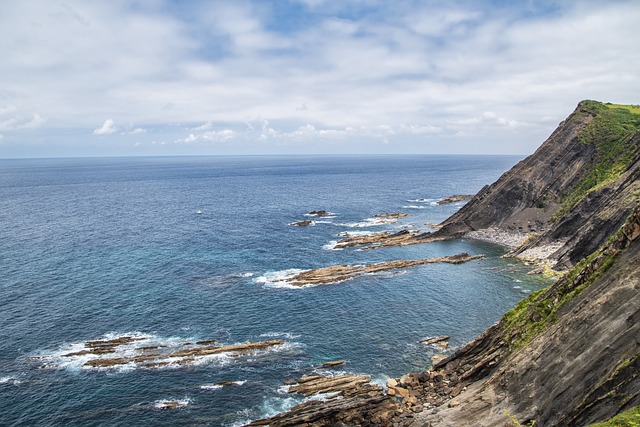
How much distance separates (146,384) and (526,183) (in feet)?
362

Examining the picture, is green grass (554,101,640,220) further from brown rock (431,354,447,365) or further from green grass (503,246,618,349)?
brown rock (431,354,447,365)

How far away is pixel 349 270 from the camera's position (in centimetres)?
8856

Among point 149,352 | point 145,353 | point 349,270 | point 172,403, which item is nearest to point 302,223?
point 349,270

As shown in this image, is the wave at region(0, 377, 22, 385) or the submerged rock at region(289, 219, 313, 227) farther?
the submerged rock at region(289, 219, 313, 227)

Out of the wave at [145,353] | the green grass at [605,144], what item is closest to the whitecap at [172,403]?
the wave at [145,353]

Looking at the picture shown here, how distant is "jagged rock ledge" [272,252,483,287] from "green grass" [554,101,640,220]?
32510mm

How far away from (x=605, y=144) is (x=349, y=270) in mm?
84406

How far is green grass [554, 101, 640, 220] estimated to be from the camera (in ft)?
345

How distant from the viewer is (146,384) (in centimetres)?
5003

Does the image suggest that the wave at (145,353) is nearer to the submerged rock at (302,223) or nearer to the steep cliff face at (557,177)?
the steep cliff face at (557,177)

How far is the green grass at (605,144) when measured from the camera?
105250 millimetres

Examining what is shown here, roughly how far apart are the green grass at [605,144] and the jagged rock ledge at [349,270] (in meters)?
32.5

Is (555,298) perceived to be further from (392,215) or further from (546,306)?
(392,215)

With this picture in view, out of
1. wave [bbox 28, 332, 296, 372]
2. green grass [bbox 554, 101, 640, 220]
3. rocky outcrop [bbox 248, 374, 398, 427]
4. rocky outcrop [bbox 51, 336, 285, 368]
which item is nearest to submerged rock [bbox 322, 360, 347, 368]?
wave [bbox 28, 332, 296, 372]
